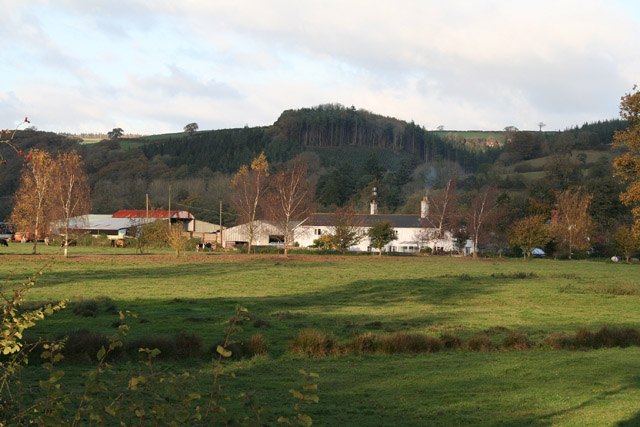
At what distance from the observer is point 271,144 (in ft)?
647

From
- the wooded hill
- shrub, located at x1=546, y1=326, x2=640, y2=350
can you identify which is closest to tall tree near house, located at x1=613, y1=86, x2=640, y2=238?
shrub, located at x1=546, y1=326, x2=640, y2=350

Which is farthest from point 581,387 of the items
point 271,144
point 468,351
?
point 271,144

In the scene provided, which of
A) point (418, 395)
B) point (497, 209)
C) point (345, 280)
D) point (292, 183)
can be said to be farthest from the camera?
point (497, 209)

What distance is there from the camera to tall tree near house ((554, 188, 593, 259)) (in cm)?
7600

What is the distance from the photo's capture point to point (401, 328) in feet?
60.2

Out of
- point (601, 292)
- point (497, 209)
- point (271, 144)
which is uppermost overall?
point (271, 144)

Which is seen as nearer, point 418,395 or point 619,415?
point 619,415

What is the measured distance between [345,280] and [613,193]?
69190 mm

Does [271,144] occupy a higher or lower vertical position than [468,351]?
higher

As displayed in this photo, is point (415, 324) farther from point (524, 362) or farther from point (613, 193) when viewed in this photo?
point (613, 193)

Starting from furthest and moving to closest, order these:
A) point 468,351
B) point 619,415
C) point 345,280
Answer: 1. point 345,280
2. point 468,351
3. point 619,415

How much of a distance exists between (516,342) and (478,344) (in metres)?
1.12

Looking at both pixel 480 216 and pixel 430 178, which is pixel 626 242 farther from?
pixel 430 178

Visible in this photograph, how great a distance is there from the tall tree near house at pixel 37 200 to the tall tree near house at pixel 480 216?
48.3 meters
